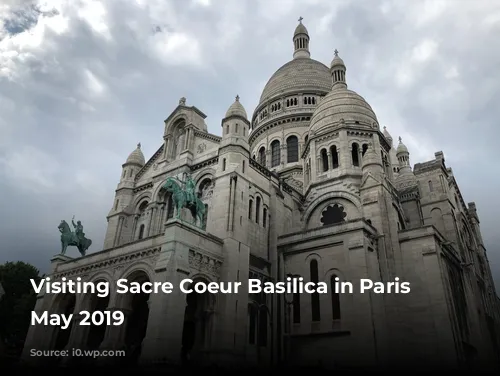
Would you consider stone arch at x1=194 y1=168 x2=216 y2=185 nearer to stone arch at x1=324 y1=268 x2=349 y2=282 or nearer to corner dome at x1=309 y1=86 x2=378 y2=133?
stone arch at x1=324 y1=268 x2=349 y2=282

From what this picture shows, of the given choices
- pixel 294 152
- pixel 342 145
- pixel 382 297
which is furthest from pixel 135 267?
pixel 294 152

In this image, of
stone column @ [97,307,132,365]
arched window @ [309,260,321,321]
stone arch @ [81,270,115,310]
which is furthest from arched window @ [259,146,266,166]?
stone column @ [97,307,132,365]

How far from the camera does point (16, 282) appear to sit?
4778 cm

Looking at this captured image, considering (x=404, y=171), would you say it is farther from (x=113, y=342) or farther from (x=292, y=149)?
(x=113, y=342)

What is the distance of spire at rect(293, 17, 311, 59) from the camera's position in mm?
65500

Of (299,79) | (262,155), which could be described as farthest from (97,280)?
(299,79)

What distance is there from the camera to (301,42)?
67.3m

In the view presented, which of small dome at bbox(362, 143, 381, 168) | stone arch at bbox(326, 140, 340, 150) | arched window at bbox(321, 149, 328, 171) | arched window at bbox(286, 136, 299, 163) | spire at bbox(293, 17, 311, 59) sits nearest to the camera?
small dome at bbox(362, 143, 381, 168)

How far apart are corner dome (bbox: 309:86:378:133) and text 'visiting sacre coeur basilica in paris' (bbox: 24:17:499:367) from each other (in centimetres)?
15

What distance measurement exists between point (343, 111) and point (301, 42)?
103 ft

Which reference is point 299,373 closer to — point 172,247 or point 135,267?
point 172,247

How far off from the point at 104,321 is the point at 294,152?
100 feet

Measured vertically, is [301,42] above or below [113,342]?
above

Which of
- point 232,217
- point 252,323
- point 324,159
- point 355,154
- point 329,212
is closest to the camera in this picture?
point 252,323
